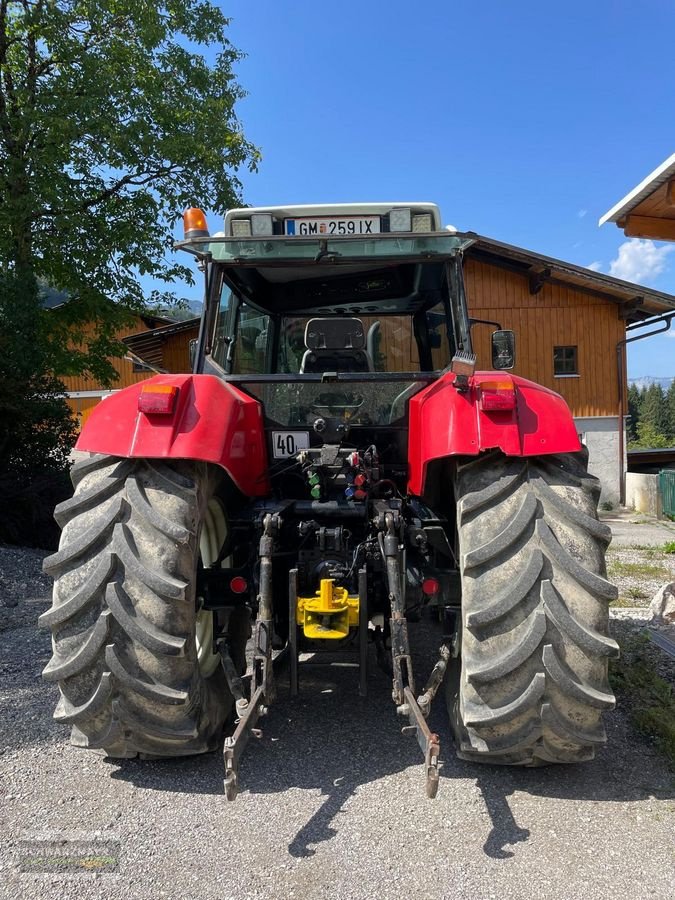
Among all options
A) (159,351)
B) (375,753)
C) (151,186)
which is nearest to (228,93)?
(151,186)

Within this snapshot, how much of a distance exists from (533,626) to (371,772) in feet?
3.35

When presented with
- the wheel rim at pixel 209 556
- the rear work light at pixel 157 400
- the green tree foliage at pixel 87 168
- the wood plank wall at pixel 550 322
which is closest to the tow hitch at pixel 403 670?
the wheel rim at pixel 209 556

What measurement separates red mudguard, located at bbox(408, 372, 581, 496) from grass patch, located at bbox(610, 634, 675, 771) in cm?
148

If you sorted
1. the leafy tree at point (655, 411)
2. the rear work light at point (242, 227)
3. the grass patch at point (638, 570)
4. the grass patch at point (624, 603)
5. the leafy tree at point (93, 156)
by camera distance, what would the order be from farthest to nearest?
the leafy tree at point (655, 411), the leafy tree at point (93, 156), the grass patch at point (638, 570), the grass patch at point (624, 603), the rear work light at point (242, 227)

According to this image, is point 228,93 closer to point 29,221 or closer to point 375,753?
point 29,221

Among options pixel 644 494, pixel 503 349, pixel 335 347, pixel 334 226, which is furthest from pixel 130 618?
pixel 644 494

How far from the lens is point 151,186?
11.9 m

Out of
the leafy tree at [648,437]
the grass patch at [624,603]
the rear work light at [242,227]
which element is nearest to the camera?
the rear work light at [242,227]

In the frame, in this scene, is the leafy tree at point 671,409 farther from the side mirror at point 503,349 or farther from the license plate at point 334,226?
the license plate at point 334,226

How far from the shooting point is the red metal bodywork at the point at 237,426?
9.27 ft

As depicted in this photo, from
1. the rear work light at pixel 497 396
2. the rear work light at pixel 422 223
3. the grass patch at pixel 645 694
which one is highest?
the rear work light at pixel 422 223

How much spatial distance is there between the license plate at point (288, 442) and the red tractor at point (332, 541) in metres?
0.01

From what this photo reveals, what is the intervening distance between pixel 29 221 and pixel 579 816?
36.5 feet

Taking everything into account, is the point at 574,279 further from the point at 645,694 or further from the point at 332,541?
the point at 332,541
